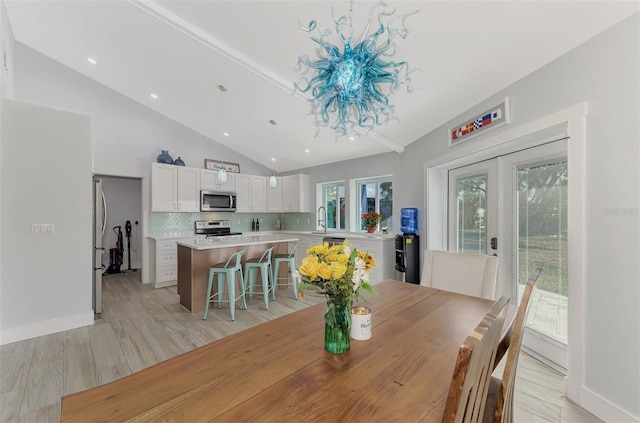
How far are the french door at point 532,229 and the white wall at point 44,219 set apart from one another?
4.60m

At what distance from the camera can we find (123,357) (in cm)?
238

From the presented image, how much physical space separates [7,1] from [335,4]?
4.24 meters

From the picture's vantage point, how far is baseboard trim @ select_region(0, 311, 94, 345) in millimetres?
2660

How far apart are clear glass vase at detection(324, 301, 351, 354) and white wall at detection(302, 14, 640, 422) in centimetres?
170

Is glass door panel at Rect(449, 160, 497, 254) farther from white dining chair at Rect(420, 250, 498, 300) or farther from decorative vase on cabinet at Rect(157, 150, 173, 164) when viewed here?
decorative vase on cabinet at Rect(157, 150, 173, 164)

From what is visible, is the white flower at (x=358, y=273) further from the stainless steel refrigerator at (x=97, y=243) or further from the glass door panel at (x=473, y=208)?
the stainless steel refrigerator at (x=97, y=243)

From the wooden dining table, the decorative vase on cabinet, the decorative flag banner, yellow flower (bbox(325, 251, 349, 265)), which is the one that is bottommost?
the wooden dining table

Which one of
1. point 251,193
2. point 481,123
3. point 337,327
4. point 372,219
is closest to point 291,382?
point 337,327

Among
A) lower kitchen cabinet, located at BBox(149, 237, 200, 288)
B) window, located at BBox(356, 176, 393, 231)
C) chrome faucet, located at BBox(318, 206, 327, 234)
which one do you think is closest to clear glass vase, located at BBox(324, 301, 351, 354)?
window, located at BBox(356, 176, 393, 231)

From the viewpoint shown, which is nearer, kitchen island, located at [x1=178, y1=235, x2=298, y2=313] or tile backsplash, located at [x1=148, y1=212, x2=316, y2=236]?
kitchen island, located at [x1=178, y1=235, x2=298, y2=313]

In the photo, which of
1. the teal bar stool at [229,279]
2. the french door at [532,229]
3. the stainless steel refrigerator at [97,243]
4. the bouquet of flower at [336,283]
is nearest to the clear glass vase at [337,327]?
the bouquet of flower at [336,283]

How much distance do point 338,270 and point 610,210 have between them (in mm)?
1805

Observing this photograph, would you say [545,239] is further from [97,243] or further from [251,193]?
[251,193]

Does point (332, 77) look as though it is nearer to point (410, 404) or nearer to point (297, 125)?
point (410, 404)
